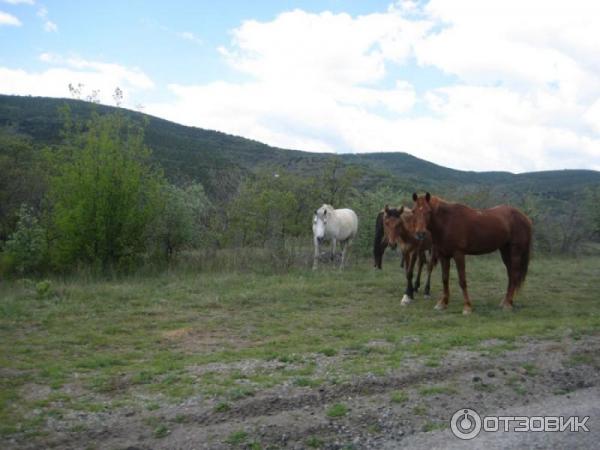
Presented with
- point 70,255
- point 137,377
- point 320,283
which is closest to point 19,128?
point 70,255

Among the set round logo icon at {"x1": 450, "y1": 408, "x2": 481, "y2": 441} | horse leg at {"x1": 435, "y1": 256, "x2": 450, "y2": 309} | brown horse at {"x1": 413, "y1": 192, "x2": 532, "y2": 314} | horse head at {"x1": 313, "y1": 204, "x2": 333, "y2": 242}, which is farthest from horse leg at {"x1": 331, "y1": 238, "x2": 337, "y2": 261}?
round logo icon at {"x1": 450, "y1": 408, "x2": 481, "y2": 441}

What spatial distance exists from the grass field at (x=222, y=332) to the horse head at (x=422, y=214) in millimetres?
1512

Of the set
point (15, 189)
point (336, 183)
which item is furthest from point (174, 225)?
point (336, 183)

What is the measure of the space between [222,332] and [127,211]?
6809mm

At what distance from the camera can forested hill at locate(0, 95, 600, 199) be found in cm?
4241

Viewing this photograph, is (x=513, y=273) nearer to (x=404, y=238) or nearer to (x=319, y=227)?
(x=404, y=238)

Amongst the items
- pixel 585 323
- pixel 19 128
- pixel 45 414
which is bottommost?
pixel 45 414

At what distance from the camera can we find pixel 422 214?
9297mm

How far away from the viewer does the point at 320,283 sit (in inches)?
468

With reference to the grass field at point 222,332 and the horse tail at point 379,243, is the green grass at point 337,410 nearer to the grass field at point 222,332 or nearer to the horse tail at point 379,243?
the grass field at point 222,332

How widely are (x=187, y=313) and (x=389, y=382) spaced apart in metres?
4.71

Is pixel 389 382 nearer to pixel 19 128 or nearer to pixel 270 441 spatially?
pixel 270 441

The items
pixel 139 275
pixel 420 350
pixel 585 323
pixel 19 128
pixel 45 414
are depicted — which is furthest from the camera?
pixel 19 128

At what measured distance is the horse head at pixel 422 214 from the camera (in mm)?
9133
